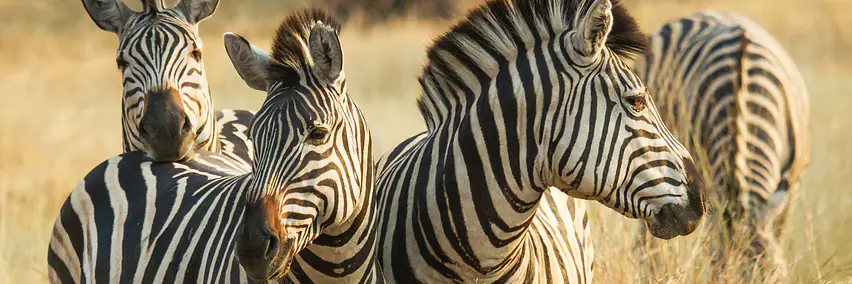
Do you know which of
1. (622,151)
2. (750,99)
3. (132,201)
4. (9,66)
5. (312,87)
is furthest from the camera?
(9,66)

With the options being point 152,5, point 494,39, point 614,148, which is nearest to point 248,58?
point 494,39

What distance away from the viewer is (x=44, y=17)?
1037 inches

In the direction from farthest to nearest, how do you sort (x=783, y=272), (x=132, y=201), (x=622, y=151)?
(x=783, y=272) < (x=132, y=201) < (x=622, y=151)

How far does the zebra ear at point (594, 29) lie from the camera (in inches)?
169

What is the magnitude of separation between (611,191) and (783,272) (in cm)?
280

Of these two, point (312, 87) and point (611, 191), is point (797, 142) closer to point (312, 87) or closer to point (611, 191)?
point (611, 191)

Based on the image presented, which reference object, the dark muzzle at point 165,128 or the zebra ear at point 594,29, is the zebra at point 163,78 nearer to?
the dark muzzle at point 165,128

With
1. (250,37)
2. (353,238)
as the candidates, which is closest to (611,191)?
(353,238)

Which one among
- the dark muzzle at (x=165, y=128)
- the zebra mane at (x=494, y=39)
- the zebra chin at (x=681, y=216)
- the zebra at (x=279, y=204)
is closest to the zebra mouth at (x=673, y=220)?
the zebra chin at (x=681, y=216)

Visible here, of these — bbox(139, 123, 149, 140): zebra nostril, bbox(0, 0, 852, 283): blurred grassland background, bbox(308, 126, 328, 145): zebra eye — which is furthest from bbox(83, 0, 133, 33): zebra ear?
bbox(308, 126, 328, 145): zebra eye

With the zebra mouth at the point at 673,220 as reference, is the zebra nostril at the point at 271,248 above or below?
below

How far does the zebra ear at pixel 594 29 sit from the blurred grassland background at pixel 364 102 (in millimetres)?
1028

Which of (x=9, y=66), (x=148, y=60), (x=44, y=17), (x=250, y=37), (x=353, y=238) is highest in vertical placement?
(x=44, y=17)

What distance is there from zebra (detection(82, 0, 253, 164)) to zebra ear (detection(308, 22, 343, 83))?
185 cm
